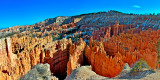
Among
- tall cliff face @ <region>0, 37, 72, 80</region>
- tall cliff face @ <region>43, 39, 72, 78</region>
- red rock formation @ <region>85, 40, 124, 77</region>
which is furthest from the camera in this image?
tall cliff face @ <region>43, 39, 72, 78</region>

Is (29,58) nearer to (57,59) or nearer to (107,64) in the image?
(57,59)

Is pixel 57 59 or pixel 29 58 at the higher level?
pixel 29 58

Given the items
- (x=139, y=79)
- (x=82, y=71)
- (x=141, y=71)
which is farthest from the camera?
(x=82, y=71)

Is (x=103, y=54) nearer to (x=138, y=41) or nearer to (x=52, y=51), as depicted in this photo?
(x=138, y=41)

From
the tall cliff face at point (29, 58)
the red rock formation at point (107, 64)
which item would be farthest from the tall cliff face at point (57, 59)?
the red rock formation at point (107, 64)

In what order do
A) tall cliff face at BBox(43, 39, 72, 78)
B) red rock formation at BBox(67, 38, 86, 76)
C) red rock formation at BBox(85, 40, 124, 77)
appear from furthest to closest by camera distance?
tall cliff face at BBox(43, 39, 72, 78), red rock formation at BBox(67, 38, 86, 76), red rock formation at BBox(85, 40, 124, 77)

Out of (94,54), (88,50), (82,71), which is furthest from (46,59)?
(82,71)

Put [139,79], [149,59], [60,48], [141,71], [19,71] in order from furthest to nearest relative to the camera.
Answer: [60,48] → [19,71] → [149,59] → [141,71] → [139,79]

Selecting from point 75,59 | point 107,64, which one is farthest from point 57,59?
point 107,64

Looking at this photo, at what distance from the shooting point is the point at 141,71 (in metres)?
6.62

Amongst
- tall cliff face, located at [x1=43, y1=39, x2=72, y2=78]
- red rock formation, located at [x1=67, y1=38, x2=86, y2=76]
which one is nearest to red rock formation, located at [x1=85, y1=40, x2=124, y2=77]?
red rock formation, located at [x1=67, y1=38, x2=86, y2=76]

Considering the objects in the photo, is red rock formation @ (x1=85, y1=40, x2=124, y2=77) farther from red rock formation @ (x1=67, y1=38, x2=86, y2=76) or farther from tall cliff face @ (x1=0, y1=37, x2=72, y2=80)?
tall cliff face @ (x1=0, y1=37, x2=72, y2=80)

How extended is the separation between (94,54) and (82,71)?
23.7 feet

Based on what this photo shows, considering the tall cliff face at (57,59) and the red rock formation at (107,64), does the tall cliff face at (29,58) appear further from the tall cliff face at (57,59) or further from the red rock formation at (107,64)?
the red rock formation at (107,64)
